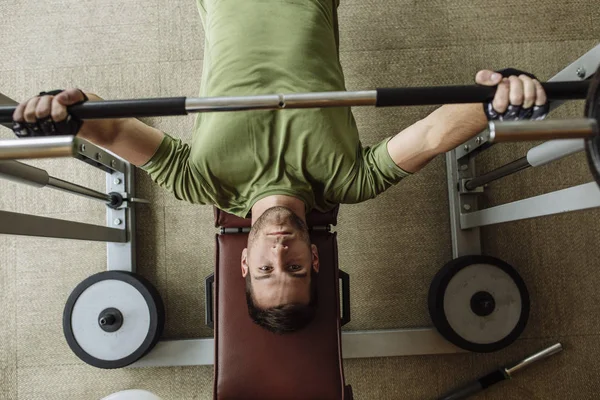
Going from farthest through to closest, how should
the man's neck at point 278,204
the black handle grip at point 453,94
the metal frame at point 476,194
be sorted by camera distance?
the man's neck at point 278,204, the metal frame at point 476,194, the black handle grip at point 453,94

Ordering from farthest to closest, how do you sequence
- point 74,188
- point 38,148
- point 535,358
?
point 535,358, point 74,188, point 38,148

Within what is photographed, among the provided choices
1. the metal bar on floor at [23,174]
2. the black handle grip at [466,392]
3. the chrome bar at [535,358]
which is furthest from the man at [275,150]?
the chrome bar at [535,358]

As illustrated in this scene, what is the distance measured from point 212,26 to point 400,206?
33.8 inches

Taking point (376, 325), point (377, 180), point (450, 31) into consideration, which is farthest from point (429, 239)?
point (450, 31)

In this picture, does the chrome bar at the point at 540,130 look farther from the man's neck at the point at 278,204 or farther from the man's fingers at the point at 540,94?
the man's neck at the point at 278,204

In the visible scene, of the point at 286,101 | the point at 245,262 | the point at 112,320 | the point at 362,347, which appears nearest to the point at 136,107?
the point at 286,101

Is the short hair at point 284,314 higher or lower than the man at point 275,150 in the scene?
lower

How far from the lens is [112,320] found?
133 cm

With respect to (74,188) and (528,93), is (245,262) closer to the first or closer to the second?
(74,188)

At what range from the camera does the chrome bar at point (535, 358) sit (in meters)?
1.42

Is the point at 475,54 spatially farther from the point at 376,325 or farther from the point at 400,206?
the point at 376,325

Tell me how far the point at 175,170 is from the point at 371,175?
0.51 m

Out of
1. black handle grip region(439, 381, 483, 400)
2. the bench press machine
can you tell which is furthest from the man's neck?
black handle grip region(439, 381, 483, 400)

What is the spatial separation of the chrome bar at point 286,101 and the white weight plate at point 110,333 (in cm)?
88
